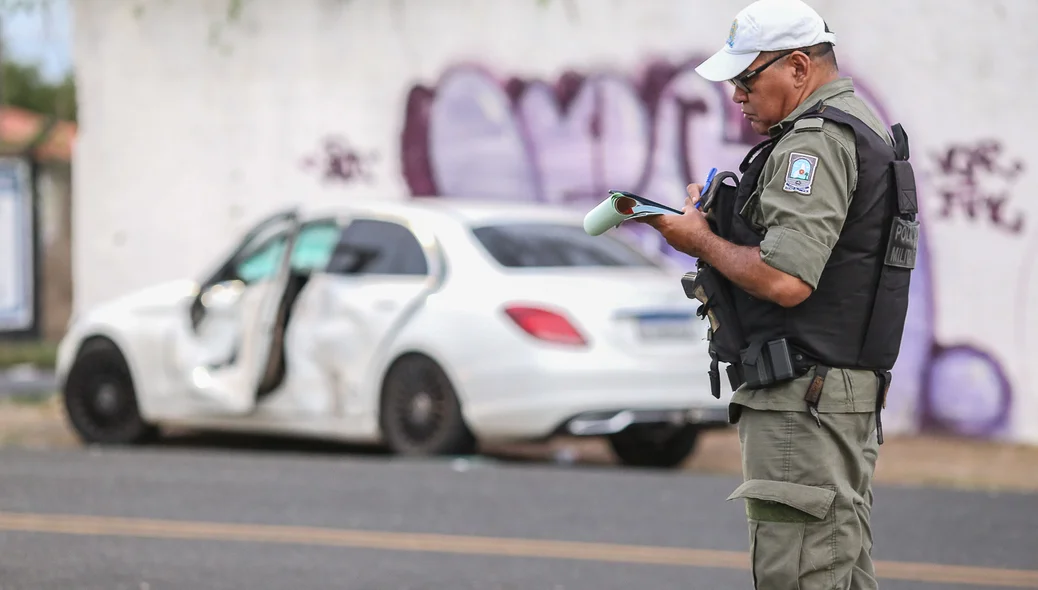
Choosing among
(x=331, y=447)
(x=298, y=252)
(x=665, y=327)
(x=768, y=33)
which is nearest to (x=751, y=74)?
(x=768, y=33)

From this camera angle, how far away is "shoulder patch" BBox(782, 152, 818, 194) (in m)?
3.55

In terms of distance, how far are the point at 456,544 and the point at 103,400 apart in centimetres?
479

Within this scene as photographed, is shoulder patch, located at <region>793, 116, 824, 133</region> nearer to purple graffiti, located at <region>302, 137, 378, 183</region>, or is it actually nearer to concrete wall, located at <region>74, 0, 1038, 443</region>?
concrete wall, located at <region>74, 0, 1038, 443</region>

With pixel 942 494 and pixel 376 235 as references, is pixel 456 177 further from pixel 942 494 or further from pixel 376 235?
pixel 942 494

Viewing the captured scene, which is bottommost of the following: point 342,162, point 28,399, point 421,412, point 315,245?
point 28,399

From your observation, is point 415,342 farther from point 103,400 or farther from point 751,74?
point 751,74

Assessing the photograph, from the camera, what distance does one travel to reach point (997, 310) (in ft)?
39.2

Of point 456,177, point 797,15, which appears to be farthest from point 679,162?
point 797,15

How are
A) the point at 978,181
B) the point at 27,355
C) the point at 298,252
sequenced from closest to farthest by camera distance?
the point at 298,252 → the point at 978,181 → the point at 27,355

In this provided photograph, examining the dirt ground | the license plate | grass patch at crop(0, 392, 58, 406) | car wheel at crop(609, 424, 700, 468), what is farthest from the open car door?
grass patch at crop(0, 392, 58, 406)

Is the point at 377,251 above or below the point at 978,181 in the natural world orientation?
below

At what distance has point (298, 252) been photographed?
10680 mm

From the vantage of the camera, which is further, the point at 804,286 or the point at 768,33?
the point at 768,33

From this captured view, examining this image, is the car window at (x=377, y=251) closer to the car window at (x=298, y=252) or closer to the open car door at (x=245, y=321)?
the car window at (x=298, y=252)
